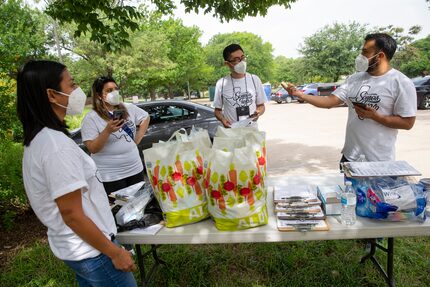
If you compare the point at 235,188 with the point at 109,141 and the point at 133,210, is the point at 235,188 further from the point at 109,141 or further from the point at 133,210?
the point at 109,141

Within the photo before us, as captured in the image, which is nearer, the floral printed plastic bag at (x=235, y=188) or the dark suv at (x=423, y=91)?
the floral printed plastic bag at (x=235, y=188)

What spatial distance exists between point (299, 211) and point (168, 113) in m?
4.53

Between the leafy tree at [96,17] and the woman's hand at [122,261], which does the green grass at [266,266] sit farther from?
the leafy tree at [96,17]

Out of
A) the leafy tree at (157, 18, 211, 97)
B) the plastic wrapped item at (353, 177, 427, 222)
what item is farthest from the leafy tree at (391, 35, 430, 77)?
the plastic wrapped item at (353, 177, 427, 222)

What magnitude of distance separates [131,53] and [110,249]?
71.1 ft

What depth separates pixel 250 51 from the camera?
51500 millimetres

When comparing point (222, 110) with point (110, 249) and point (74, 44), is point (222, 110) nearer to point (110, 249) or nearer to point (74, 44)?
point (110, 249)

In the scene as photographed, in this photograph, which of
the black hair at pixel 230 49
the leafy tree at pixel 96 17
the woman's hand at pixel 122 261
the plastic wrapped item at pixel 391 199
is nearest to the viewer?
the woman's hand at pixel 122 261

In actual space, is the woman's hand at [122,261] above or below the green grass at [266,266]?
above

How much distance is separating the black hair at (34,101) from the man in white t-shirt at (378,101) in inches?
74.8

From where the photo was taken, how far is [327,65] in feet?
87.5

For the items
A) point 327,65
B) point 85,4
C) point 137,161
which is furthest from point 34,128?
point 327,65

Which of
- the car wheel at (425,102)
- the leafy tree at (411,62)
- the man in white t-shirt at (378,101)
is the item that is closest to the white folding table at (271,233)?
the man in white t-shirt at (378,101)

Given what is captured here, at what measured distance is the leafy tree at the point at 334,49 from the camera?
85.8 feet
